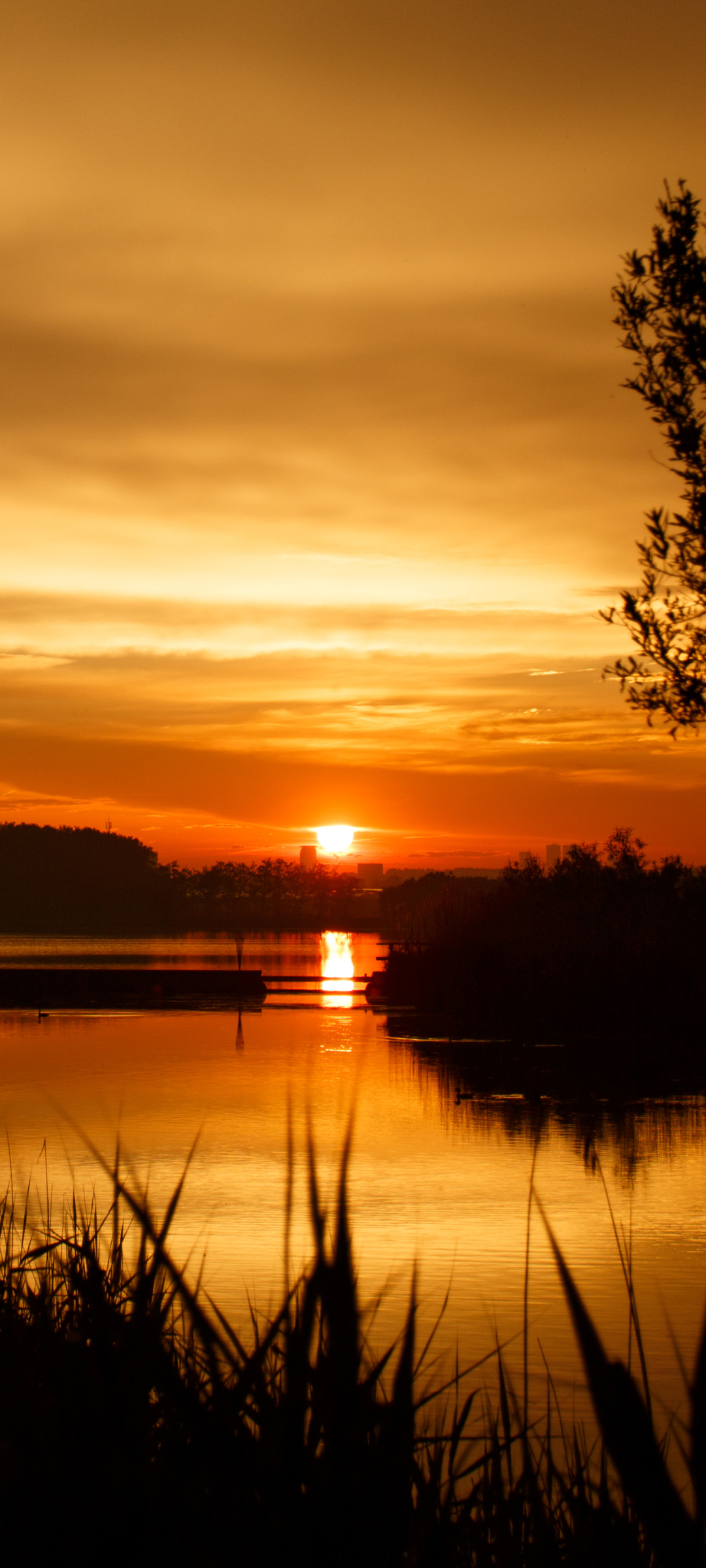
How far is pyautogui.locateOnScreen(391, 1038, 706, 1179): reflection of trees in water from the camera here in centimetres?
1462

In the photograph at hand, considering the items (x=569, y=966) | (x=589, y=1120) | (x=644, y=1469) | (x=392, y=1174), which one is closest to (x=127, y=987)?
(x=569, y=966)

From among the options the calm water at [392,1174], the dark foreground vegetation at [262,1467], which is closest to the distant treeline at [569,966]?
the calm water at [392,1174]

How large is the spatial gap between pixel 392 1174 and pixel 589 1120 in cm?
409

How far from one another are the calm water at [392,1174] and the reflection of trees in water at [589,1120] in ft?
0.17

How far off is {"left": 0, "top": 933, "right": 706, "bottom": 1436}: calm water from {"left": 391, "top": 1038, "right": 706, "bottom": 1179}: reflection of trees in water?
0.17ft

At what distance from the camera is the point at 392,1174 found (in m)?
13.0

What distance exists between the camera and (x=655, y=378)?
39.9 feet

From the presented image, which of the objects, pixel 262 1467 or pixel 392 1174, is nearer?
pixel 262 1467

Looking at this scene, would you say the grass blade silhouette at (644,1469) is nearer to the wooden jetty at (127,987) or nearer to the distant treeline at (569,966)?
the distant treeline at (569,966)

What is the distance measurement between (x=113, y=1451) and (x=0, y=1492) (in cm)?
30

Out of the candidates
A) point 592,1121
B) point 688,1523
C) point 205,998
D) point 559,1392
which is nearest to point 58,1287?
point 559,1392

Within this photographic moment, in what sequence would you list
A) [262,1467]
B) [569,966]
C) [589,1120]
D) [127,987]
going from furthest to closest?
[127,987]
[569,966]
[589,1120]
[262,1467]

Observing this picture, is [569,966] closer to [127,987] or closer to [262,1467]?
[127,987]

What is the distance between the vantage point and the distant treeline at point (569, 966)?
86.0ft
